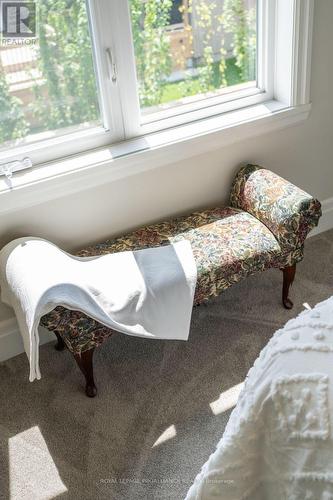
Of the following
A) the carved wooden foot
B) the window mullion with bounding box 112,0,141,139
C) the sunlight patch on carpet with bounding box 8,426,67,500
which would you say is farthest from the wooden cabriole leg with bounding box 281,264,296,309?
the sunlight patch on carpet with bounding box 8,426,67,500

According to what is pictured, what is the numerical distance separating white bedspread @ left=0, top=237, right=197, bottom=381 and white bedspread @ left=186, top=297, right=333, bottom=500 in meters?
0.66

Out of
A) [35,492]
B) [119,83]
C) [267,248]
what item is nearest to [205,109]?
[119,83]

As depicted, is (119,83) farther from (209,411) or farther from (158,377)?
(209,411)

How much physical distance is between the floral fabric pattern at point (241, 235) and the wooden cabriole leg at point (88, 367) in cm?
4

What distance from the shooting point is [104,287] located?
2035mm

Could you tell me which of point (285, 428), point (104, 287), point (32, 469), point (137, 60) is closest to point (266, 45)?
point (137, 60)

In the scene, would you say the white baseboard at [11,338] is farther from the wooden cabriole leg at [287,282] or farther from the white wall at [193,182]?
the wooden cabriole leg at [287,282]

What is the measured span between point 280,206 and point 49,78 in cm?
104

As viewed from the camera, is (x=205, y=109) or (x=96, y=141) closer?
(x=96, y=141)

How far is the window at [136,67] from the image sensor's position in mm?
2162

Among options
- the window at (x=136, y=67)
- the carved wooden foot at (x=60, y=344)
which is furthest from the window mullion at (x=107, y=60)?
the carved wooden foot at (x=60, y=344)

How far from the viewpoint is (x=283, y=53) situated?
2.57 meters

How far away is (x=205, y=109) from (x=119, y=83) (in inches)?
18.0

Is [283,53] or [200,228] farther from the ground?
[283,53]
